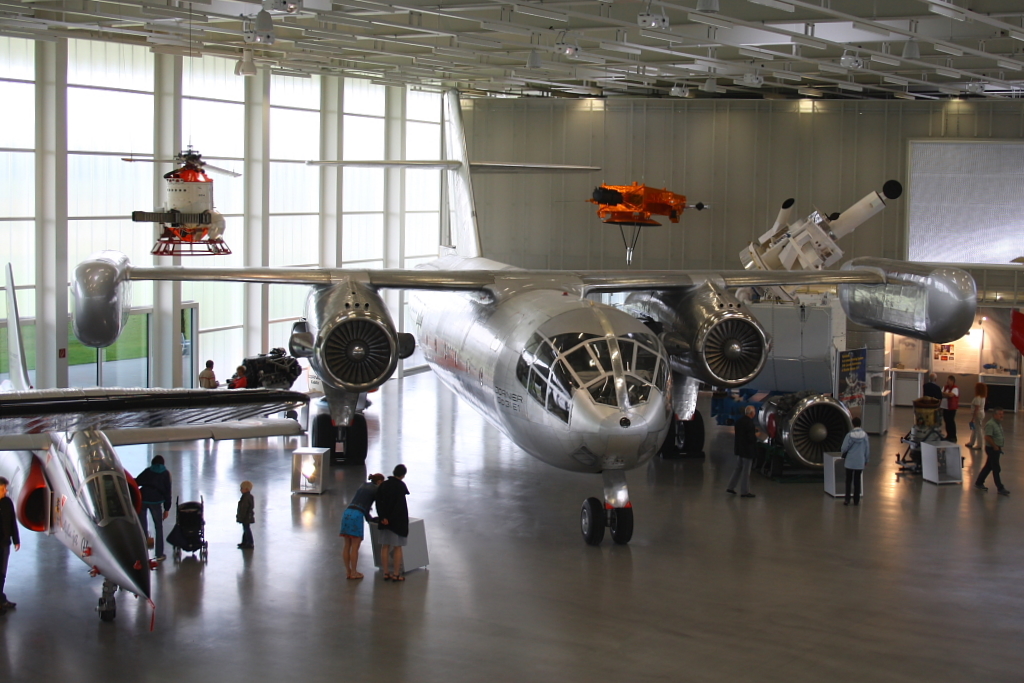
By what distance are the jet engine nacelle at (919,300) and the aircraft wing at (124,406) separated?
431 inches

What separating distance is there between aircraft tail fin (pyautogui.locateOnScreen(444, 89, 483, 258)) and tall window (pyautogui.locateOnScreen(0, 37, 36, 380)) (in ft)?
23.6

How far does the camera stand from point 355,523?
34.1 ft

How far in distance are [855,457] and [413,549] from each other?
6.20 m

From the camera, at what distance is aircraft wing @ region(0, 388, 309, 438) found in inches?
207

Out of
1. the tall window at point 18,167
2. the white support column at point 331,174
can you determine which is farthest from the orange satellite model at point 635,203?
the tall window at point 18,167

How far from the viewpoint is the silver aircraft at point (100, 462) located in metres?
5.87

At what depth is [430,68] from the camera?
21.7 meters

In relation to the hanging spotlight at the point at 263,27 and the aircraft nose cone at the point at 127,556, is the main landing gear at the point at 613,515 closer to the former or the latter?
the aircraft nose cone at the point at 127,556

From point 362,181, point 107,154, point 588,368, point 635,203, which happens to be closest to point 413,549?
point 588,368

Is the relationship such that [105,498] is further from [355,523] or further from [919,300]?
[919,300]

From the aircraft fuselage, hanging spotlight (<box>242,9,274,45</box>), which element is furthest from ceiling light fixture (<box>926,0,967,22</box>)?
hanging spotlight (<box>242,9,274,45</box>)

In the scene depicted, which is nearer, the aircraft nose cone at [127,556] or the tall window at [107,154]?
the aircraft nose cone at [127,556]

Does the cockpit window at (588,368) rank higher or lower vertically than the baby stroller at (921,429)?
higher

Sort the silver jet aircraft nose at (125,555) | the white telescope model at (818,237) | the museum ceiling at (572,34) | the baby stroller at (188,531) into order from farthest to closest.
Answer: the white telescope model at (818,237) → the museum ceiling at (572,34) → the baby stroller at (188,531) → the silver jet aircraft nose at (125,555)
